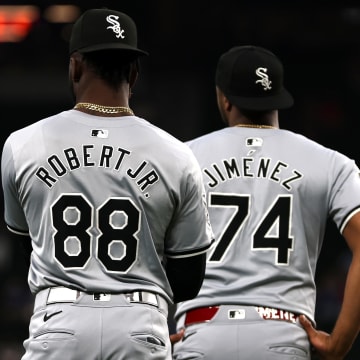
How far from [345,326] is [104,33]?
1577 millimetres

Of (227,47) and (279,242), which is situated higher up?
(279,242)

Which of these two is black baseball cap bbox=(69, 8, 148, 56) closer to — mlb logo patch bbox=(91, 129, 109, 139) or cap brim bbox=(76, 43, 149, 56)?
cap brim bbox=(76, 43, 149, 56)

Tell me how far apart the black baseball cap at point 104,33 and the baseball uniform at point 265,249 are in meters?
1.03

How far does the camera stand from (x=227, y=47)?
16.1 m

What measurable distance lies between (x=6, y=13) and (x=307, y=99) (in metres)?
4.33

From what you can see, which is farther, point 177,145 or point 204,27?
point 204,27

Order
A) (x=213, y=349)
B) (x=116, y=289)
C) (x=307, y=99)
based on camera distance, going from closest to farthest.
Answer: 1. (x=116, y=289)
2. (x=213, y=349)
3. (x=307, y=99)

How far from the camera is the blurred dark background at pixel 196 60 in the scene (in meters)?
15.8

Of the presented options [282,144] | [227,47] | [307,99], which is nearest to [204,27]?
[227,47]

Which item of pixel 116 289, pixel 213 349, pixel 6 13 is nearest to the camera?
pixel 116 289

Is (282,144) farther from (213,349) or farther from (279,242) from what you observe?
(213,349)

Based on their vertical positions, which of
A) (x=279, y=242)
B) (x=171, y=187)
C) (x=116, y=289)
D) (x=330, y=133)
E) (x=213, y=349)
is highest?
(x=171, y=187)

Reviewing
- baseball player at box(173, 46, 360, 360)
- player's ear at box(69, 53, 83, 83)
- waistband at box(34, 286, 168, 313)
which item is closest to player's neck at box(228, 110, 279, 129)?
baseball player at box(173, 46, 360, 360)

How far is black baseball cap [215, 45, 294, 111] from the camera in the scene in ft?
16.5
